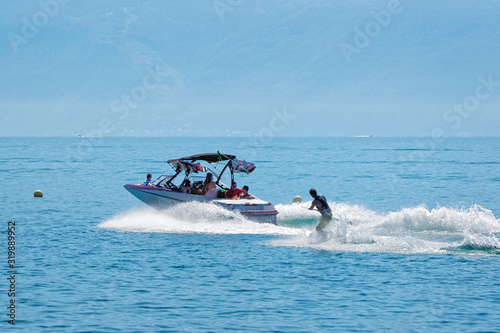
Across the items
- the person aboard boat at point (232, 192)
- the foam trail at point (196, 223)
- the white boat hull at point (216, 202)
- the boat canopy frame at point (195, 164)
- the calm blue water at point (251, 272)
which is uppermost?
the boat canopy frame at point (195, 164)

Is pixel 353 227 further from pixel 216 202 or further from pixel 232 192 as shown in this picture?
pixel 216 202

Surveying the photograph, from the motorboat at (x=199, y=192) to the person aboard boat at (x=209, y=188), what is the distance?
0.08m

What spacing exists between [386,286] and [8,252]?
41.3ft

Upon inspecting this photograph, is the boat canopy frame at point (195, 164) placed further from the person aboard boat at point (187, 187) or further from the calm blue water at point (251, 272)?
the calm blue water at point (251, 272)

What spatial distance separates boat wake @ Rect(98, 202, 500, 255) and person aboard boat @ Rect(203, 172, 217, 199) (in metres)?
0.62

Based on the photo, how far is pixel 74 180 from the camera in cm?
6362

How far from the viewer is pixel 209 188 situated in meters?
29.4

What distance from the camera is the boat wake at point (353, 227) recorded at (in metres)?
22.9

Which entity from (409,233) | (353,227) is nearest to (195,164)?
(353,227)

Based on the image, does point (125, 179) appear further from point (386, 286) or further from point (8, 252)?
point (386, 286)

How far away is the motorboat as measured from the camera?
91.9ft

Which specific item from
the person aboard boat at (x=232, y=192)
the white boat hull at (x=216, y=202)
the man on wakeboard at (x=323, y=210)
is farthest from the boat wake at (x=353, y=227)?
the person aboard boat at (x=232, y=192)

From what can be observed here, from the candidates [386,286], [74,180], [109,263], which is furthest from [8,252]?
[74,180]

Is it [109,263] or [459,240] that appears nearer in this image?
[109,263]
